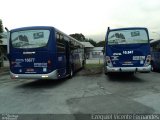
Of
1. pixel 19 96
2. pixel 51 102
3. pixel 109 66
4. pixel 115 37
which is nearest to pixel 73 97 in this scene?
pixel 51 102

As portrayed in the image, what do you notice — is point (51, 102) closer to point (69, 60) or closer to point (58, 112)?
A: point (58, 112)

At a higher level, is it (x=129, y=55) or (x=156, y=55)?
(x=129, y=55)

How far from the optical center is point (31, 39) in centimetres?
1342

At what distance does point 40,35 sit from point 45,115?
21.6 feet

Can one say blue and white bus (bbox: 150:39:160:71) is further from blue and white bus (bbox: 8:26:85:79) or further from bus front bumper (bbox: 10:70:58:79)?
bus front bumper (bbox: 10:70:58:79)

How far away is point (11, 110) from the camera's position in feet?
26.7

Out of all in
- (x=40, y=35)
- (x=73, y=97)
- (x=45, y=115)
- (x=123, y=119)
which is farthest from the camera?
(x=40, y=35)

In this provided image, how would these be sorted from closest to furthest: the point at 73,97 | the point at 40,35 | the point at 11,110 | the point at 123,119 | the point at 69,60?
the point at 123,119 < the point at 11,110 < the point at 73,97 < the point at 40,35 < the point at 69,60

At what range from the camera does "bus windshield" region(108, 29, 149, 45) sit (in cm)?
1518

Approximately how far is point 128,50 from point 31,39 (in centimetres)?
552

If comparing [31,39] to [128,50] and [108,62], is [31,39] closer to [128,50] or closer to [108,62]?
[108,62]

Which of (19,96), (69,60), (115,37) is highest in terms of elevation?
(115,37)

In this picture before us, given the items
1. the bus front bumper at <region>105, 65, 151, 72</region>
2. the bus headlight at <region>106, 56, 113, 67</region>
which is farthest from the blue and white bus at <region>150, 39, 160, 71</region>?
the bus headlight at <region>106, 56, 113, 67</region>

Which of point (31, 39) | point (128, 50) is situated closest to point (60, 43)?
point (31, 39)
